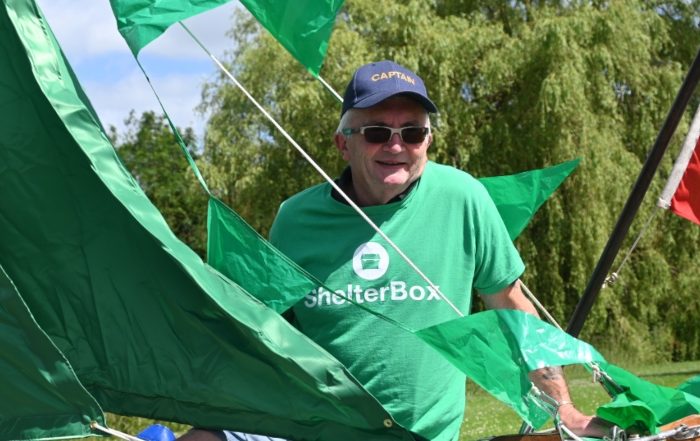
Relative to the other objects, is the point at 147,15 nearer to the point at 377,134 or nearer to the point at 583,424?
the point at 377,134

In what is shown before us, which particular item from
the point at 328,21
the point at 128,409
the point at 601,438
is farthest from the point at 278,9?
the point at 601,438

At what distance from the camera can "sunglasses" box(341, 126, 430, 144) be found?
3455 mm

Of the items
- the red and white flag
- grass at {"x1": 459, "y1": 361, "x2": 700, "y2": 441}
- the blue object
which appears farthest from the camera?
grass at {"x1": 459, "y1": 361, "x2": 700, "y2": 441}

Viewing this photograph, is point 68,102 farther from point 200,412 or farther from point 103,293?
point 200,412

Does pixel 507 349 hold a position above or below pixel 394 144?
below

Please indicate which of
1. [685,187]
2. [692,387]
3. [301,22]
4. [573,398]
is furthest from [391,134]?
[573,398]

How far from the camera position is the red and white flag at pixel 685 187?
5042mm

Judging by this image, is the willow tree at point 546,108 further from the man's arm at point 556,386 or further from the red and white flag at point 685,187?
the man's arm at point 556,386

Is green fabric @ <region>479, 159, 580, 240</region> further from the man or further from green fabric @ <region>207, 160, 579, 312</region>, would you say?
green fabric @ <region>207, 160, 579, 312</region>

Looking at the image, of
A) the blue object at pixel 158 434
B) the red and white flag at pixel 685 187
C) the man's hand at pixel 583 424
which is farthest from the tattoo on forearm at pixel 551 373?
the red and white flag at pixel 685 187

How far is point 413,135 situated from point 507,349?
746mm

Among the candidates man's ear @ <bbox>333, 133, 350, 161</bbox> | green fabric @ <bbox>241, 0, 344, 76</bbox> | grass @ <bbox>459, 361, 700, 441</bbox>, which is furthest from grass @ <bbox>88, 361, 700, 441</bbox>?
green fabric @ <bbox>241, 0, 344, 76</bbox>

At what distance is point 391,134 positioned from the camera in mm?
3461

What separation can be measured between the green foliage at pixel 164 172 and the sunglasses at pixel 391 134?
1000 inches
